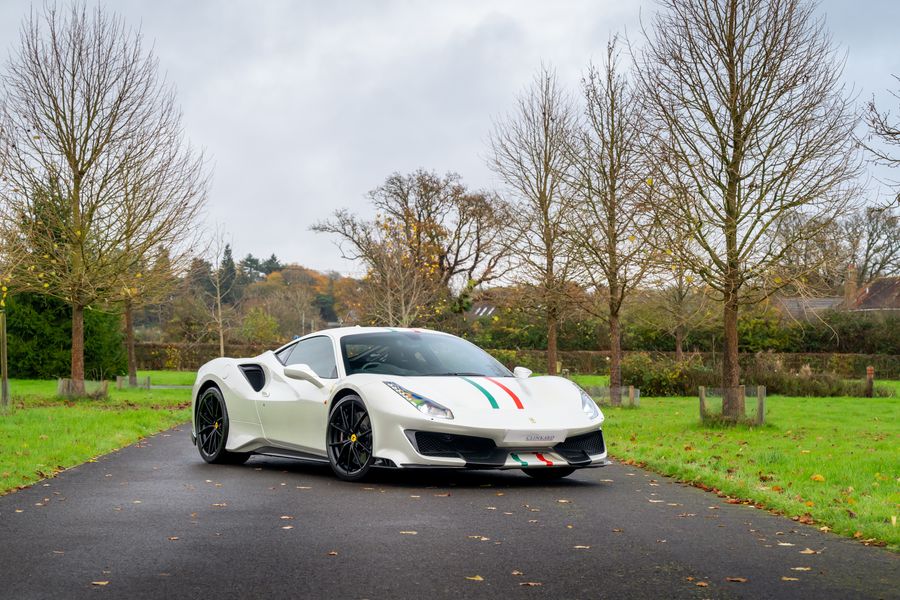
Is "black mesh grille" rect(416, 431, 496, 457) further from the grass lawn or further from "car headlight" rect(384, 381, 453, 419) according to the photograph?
the grass lawn

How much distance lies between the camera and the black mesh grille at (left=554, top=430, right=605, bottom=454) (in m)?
9.40

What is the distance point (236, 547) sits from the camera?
6105 millimetres

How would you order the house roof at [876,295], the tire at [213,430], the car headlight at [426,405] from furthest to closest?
the house roof at [876,295], the tire at [213,430], the car headlight at [426,405]

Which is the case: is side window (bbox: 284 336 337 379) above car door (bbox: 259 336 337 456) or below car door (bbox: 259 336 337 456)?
above

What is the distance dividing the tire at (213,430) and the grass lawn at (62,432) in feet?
4.45

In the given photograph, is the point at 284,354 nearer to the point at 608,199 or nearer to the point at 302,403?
the point at 302,403

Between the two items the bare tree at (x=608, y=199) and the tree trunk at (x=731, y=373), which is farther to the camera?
the bare tree at (x=608, y=199)

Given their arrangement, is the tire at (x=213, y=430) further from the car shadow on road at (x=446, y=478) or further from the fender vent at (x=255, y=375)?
the fender vent at (x=255, y=375)

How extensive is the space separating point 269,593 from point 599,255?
61.9ft

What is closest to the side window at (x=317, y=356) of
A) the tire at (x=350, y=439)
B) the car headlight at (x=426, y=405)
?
the tire at (x=350, y=439)

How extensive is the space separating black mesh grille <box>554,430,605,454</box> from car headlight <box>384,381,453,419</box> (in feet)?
3.70

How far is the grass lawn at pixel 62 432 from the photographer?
1053 centimetres

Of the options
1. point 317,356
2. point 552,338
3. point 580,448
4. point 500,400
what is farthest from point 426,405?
point 552,338

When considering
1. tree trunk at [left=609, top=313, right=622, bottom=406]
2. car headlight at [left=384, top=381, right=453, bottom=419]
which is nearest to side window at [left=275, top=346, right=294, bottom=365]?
car headlight at [left=384, top=381, right=453, bottom=419]
